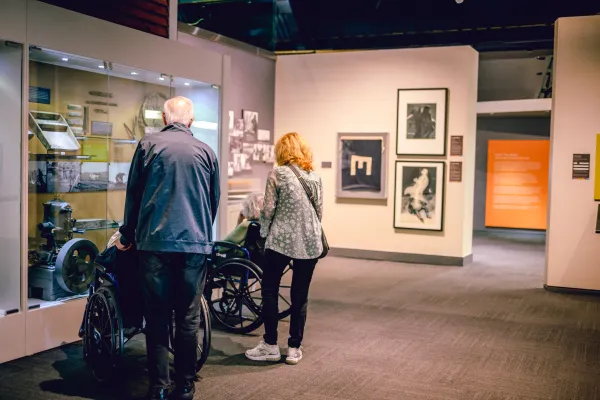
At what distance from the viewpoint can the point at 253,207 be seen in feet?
17.7

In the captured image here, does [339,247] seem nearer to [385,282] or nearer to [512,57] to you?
[385,282]

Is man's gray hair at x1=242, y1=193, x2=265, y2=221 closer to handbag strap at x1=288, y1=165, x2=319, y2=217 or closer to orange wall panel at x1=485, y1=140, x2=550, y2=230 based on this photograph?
handbag strap at x1=288, y1=165, x2=319, y2=217

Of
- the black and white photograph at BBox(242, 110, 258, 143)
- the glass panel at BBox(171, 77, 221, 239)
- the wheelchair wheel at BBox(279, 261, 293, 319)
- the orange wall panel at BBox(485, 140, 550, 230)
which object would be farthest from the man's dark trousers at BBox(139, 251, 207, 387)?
the orange wall panel at BBox(485, 140, 550, 230)

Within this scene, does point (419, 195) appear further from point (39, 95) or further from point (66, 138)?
point (39, 95)

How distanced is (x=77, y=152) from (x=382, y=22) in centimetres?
592

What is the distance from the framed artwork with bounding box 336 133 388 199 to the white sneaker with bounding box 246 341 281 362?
5.40 meters

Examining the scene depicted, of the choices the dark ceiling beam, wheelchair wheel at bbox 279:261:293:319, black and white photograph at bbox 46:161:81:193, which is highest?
A: the dark ceiling beam

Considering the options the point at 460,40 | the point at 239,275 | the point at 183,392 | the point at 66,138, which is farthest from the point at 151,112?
the point at 460,40

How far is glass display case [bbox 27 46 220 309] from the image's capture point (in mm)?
4664

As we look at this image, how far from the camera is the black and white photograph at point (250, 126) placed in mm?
9164

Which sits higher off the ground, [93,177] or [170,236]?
[93,177]

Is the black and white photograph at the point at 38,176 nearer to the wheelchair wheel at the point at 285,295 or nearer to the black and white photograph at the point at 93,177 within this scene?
the black and white photograph at the point at 93,177

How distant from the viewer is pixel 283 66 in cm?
1012

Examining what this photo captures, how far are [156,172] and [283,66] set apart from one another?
695 cm
